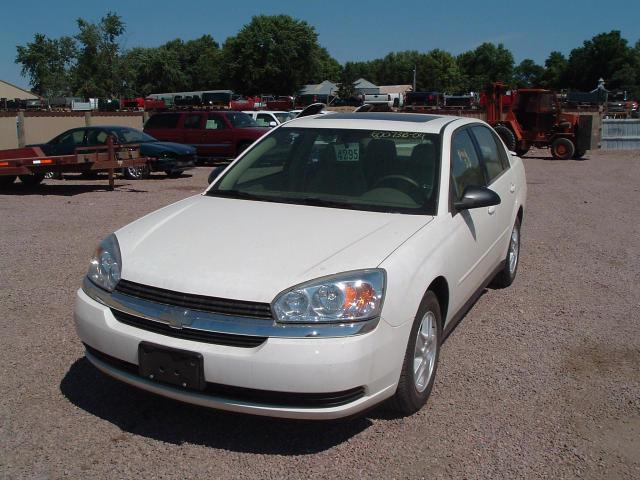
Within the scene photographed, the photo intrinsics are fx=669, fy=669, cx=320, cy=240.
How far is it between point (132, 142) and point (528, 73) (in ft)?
461

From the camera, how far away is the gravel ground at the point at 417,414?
3.25 meters

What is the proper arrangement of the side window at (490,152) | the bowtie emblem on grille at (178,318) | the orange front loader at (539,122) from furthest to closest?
the orange front loader at (539,122) → the side window at (490,152) → the bowtie emblem on grille at (178,318)

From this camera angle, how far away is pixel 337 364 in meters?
3.02

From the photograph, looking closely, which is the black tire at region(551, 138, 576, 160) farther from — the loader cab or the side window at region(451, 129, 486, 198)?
A: the side window at region(451, 129, 486, 198)

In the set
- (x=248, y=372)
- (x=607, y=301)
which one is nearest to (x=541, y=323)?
(x=607, y=301)

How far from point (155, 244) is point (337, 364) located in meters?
1.29

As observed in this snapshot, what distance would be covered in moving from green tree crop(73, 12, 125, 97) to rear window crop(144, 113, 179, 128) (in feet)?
111

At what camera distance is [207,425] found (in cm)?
359

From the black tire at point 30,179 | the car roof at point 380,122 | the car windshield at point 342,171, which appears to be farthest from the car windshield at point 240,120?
the car windshield at point 342,171

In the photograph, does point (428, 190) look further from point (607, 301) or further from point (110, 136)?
point (110, 136)

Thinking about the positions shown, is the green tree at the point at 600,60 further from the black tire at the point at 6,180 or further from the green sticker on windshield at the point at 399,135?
the green sticker on windshield at the point at 399,135

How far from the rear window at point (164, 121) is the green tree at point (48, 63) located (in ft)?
155

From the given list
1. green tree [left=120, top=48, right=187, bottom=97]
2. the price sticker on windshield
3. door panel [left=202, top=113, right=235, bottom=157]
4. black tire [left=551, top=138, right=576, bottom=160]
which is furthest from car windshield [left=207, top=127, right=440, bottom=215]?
green tree [left=120, top=48, right=187, bottom=97]

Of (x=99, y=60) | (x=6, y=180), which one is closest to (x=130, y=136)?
(x=6, y=180)
